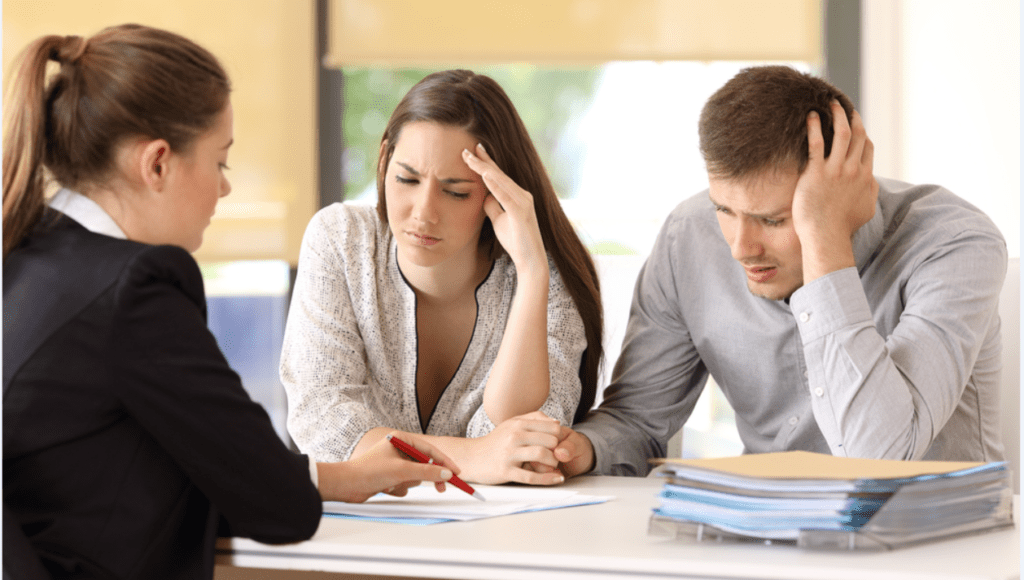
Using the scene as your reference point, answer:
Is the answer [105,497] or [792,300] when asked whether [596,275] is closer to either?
[792,300]

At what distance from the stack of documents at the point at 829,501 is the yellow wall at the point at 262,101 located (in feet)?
9.01

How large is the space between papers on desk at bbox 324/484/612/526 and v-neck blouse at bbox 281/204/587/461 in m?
0.31

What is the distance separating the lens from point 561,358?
5.05 ft

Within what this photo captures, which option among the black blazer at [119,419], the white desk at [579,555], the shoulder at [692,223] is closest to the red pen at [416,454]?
the white desk at [579,555]

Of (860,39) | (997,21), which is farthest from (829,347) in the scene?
(860,39)

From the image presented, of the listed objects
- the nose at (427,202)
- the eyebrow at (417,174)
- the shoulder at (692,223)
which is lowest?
the shoulder at (692,223)

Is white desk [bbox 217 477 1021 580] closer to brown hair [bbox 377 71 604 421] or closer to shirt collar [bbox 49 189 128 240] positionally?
shirt collar [bbox 49 189 128 240]

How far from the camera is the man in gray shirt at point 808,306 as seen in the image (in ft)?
4.18

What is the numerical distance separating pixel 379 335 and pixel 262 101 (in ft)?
7.11

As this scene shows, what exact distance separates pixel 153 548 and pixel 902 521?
0.67 metres

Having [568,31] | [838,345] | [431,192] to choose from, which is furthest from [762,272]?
[568,31]

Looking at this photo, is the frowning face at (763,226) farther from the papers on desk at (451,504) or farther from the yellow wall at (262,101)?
the yellow wall at (262,101)

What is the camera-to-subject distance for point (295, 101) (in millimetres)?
3449

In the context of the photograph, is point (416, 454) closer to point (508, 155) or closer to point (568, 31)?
point (508, 155)
